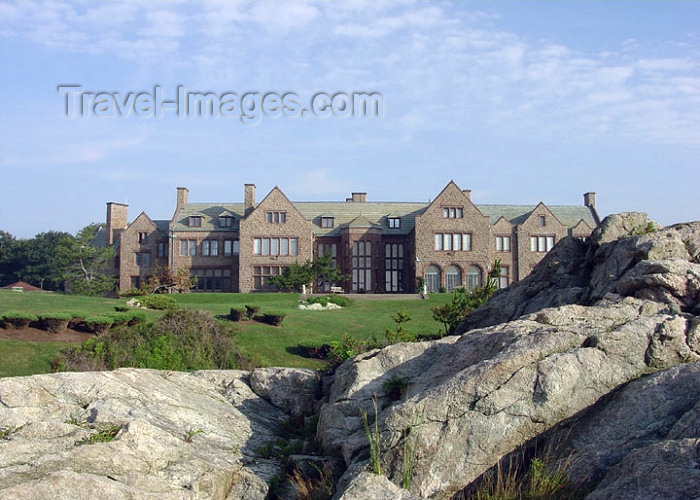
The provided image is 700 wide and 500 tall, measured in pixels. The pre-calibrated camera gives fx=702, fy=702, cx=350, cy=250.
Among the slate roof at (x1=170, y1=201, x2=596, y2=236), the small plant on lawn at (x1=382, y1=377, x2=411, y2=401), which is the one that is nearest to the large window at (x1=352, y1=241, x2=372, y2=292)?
the slate roof at (x1=170, y1=201, x2=596, y2=236)

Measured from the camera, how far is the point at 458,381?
8289 mm

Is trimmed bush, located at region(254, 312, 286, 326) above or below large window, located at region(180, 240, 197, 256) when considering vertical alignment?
below

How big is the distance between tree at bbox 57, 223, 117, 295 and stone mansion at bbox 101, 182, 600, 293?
7.36 ft

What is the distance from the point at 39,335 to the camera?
86.3 ft

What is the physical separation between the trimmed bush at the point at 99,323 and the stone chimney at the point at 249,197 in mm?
39035

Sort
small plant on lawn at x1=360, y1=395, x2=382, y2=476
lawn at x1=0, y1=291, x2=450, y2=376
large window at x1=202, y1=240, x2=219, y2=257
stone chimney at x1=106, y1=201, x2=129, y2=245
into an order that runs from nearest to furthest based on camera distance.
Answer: small plant on lawn at x1=360, y1=395, x2=382, y2=476 < lawn at x1=0, y1=291, x2=450, y2=376 < large window at x1=202, y1=240, x2=219, y2=257 < stone chimney at x1=106, y1=201, x2=129, y2=245

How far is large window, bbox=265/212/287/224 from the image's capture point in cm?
6344

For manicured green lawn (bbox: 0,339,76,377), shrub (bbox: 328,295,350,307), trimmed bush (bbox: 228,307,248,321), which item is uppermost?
trimmed bush (bbox: 228,307,248,321)

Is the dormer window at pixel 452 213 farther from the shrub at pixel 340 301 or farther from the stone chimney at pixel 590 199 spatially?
the shrub at pixel 340 301

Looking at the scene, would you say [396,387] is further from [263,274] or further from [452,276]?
[263,274]

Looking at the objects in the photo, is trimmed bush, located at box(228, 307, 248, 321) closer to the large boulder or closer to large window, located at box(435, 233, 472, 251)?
the large boulder

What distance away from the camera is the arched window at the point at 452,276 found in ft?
207

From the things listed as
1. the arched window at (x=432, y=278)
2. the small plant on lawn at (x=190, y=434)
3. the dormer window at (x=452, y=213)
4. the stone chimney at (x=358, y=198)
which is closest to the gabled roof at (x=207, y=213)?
the stone chimney at (x=358, y=198)

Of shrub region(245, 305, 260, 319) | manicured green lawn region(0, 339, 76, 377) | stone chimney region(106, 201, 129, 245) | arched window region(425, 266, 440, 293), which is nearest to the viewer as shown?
manicured green lawn region(0, 339, 76, 377)
